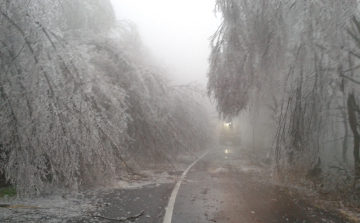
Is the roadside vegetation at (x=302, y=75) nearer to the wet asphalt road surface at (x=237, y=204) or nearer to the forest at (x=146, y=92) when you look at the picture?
the forest at (x=146, y=92)

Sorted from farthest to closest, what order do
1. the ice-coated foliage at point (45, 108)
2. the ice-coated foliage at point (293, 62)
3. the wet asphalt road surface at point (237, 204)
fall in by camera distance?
1. the ice-coated foliage at point (293, 62)
2. the wet asphalt road surface at point (237, 204)
3. the ice-coated foliage at point (45, 108)

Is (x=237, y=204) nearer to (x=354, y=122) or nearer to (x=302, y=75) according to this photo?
(x=302, y=75)

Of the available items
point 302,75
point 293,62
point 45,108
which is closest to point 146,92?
point 293,62

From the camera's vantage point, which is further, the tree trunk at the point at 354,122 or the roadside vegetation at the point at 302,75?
the tree trunk at the point at 354,122

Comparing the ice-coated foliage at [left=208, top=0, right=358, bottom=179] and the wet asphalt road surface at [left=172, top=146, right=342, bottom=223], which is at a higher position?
the ice-coated foliage at [left=208, top=0, right=358, bottom=179]

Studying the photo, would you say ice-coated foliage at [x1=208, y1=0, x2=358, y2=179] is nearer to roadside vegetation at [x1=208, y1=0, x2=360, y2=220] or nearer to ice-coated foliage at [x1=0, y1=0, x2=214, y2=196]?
roadside vegetation at [x1=208, y1=0, x2=360, y2=220]

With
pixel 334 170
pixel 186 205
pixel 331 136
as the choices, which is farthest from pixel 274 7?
pixel 186 205

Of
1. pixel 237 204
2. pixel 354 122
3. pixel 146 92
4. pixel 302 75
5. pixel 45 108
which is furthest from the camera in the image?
pixel 146 92

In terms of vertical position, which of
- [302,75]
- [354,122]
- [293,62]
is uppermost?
[293,62]

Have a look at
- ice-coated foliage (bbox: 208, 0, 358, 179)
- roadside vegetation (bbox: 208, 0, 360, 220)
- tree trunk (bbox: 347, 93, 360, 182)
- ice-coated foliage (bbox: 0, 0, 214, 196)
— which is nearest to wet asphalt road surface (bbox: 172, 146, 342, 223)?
roadside vegetation (bbox: 208, 0, 360, 220)

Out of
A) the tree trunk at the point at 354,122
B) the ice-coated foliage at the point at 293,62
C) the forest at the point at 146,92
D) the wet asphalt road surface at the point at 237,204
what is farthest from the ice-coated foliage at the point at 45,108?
the tree trunk at the point at 354,122

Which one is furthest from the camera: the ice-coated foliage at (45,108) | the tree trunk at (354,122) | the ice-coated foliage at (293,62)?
the tree trunk at (354,122)

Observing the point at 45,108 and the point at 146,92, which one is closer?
the point at 45,108

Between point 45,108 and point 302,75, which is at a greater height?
point 302,75
